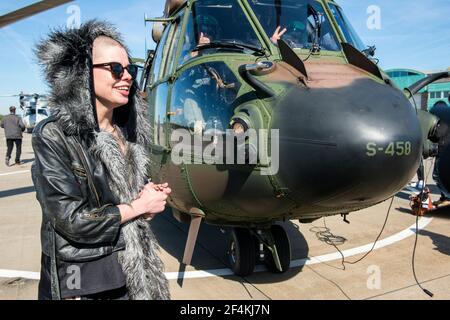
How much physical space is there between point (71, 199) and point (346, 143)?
1692 millimetres

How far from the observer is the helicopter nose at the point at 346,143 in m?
2.49

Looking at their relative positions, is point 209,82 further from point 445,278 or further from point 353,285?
point 445,278

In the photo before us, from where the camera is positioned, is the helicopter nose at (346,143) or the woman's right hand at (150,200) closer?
the woman's right hand at (150,200)

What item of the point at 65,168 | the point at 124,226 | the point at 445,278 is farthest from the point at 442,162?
the point at 65,168

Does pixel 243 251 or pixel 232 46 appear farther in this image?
pixel 243 251

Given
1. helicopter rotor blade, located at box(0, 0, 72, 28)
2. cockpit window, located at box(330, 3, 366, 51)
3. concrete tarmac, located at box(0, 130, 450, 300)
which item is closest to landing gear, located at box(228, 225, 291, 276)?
concrete tarmac, located at box(0, 130, 450, 300)

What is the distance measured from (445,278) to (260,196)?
9.27 feet

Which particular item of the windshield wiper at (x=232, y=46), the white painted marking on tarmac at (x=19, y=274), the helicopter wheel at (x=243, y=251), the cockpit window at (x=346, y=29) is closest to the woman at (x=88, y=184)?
the windshield wiper at (x=232, y=46)

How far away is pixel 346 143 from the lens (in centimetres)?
248

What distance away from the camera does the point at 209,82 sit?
338cm

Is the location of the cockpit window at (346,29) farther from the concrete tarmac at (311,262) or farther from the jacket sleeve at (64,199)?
the jacket sleeve at (64,199)

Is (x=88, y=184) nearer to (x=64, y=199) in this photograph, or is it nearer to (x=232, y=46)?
(x=64, y=199)

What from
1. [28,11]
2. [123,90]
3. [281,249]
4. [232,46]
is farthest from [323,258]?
[28,11]

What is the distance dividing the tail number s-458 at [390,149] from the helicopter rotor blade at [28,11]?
5946 millimetres
